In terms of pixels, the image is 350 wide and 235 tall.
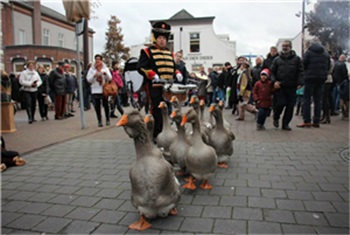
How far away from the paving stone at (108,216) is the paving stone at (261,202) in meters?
1.40

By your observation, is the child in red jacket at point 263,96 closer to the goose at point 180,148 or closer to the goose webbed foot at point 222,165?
the goose webbed foot at point 222,165

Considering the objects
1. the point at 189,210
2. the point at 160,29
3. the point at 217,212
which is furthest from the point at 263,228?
the point at 160,29

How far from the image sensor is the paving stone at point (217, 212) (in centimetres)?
306

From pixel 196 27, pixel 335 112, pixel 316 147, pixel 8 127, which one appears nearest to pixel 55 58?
pixel 196 27

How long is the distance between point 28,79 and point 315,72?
8663mm

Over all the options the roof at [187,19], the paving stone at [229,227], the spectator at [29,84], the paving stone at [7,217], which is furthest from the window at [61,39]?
the paving stone at [229,227]

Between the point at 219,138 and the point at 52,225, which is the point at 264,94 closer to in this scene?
the point at 219,138

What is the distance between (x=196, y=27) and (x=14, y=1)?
19680 millimetres

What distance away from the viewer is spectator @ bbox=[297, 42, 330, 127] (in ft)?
25.7

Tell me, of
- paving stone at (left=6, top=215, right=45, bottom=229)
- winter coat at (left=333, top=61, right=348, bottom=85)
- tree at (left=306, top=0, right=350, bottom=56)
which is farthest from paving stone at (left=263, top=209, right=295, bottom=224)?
tree at (left=306, top=0, right=350, bottom=56)

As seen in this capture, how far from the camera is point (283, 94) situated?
7.82m

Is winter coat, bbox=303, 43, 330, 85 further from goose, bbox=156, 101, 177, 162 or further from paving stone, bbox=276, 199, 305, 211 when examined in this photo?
paving stone, bbox=276, 199, 305, 211

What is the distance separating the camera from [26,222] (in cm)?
306

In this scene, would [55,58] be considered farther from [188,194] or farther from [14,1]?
[188,194]
